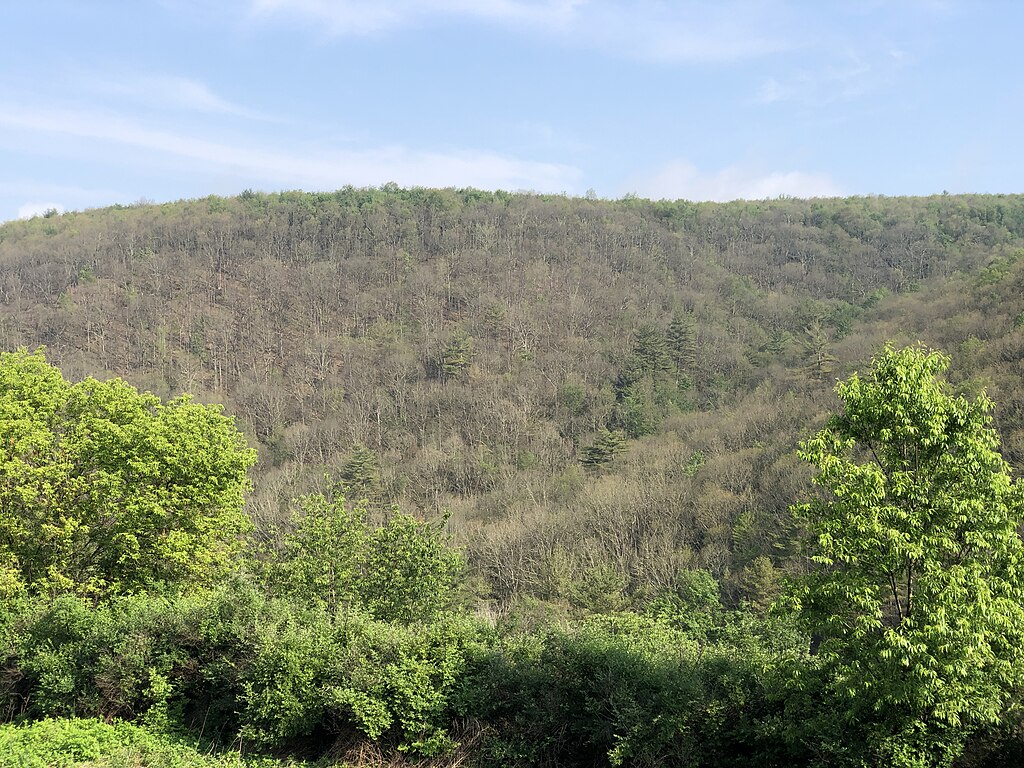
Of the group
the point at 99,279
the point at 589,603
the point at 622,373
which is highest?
the point at 99,279

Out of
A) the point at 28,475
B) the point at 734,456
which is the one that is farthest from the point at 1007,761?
the point at 734,456

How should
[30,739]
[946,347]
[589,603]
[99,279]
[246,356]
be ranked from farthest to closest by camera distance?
[99,279] < [246,356] < [946,347] < [589,603] < [30,739]

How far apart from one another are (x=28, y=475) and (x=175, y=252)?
153 meters

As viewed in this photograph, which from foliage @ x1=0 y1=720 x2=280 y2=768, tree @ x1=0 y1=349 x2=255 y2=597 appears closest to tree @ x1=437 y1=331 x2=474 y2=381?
tree @ x1=0 y1=349 x2=255 y2=597

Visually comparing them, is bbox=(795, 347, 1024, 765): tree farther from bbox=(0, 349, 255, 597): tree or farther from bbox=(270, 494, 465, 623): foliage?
bbox=(0, 349, 255, 597): tree

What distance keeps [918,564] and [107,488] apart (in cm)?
1962

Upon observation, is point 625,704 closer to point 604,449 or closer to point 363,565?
point 363,565

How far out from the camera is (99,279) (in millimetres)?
148000

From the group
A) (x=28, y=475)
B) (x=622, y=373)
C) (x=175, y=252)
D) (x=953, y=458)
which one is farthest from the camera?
(x=175, y=252)

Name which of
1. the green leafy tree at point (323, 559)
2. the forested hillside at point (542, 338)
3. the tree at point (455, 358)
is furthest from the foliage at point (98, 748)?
the tree at point (455, 358)

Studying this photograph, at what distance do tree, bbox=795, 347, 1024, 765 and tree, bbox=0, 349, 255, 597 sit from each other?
16296 millimetres

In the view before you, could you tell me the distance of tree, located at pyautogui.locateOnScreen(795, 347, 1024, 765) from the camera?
11594 millimetres

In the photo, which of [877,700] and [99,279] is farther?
[99,279]

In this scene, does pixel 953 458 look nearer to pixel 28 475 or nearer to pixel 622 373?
pixel 28 475
